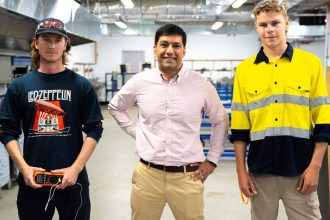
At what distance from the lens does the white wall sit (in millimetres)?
14445

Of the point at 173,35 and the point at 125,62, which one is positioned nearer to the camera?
the point at 173,35

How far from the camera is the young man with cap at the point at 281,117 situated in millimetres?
1563

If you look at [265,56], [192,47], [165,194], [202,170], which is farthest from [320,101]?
[192,47]

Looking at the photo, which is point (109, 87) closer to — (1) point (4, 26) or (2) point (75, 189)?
(1) point (4, 26)

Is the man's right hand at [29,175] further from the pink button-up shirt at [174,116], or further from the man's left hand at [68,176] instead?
the pink button-up shirt at [174,116]

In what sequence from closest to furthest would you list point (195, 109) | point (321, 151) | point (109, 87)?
1. point (321, 151)
2. point (195, 109)
3. point (109, 87)

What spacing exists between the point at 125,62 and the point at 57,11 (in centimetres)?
1032

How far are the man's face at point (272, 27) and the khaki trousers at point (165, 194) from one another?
2.51 ft

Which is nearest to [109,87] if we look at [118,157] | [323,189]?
[118,157]

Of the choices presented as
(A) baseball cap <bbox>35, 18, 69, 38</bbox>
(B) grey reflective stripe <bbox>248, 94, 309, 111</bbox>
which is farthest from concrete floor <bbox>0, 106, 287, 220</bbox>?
(A) baseball cap <bbox>35, 18, 69, 38</bbox>

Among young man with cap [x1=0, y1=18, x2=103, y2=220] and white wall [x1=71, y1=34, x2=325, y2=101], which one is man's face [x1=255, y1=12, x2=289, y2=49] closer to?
young man with cap [x1=0, y1=18, x2=103, y2=220]

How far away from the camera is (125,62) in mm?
14672

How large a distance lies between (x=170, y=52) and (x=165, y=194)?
0.73 m

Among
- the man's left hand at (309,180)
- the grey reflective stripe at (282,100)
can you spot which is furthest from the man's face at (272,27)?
the man's left hand at (309,180)
